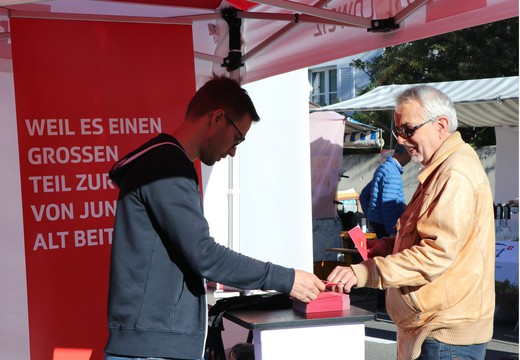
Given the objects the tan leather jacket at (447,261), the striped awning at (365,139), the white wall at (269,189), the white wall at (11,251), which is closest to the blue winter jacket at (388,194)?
the white wall at (269,189)

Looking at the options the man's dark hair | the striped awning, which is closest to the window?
the striped awning

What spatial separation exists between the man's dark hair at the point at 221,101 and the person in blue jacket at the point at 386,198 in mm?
5896

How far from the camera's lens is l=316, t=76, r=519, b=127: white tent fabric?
1140 centimetres

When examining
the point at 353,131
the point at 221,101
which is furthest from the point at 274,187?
the point at 353,131

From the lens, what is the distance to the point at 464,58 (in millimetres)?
24094

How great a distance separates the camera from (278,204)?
220 inches

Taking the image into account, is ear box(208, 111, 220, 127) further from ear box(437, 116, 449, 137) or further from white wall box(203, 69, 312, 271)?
white wall box(203, 69, 312, 271)

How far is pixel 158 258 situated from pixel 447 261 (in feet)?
3.33

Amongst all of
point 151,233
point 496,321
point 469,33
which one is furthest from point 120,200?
point 469,33

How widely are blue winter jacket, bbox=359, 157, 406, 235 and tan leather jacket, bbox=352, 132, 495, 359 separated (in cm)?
554

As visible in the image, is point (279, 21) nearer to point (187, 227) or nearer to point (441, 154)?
point (441, 154)

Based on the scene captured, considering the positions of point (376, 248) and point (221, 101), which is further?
point (376, 248)

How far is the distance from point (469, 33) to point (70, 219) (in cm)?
2153

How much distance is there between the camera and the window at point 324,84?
148 ft
